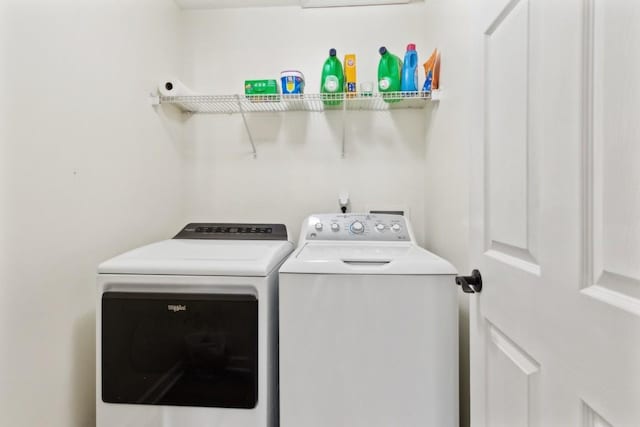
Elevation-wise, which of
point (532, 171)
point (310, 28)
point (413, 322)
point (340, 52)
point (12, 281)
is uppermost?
point (310, 28)

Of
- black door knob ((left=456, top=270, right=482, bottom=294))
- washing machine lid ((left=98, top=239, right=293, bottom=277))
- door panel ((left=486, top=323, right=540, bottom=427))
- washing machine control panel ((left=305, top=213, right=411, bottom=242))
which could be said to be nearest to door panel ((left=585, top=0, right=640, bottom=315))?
door panel ((left=486, top=323, right=540, bottom=427))

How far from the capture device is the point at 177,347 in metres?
1.14

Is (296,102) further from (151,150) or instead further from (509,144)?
(509,144)

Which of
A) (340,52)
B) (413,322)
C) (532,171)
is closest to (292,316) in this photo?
(413,322)

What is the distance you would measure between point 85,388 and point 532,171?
1.72m

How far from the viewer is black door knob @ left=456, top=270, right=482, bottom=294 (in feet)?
3.14

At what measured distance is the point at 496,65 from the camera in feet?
2.80

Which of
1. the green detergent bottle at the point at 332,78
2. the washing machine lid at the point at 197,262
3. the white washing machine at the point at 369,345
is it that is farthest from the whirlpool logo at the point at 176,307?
the green detergent bottle at the point at 332,78

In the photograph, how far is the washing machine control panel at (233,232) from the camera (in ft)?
5.75

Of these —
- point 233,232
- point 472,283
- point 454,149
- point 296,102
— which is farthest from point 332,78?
point 472,283

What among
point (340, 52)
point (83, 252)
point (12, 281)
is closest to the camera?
point (12, 281)

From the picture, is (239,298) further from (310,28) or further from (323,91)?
(310,28)

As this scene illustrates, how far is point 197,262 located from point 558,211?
1089 millimetres

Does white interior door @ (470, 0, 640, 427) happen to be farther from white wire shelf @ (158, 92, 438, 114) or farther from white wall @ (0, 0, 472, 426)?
white wire shelf @ (158, 92, 438, 114)
